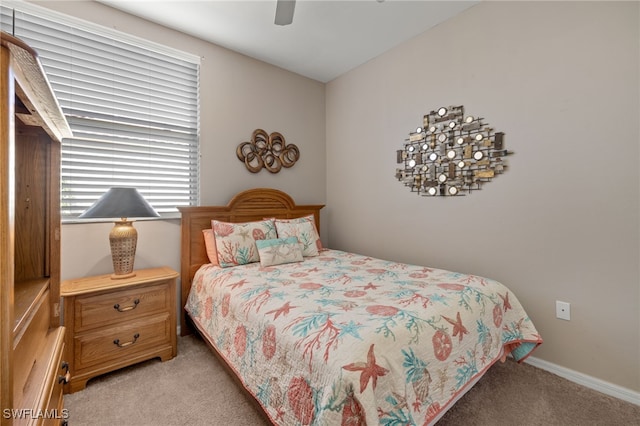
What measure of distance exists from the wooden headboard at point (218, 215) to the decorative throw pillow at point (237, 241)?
171 millimetres

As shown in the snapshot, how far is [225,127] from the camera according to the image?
9.48 ft

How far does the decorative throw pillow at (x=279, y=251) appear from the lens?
2.41m

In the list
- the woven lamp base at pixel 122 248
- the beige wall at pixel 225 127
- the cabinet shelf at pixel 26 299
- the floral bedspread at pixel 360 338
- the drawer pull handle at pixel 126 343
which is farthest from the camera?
the beige wall at pixel 225 127

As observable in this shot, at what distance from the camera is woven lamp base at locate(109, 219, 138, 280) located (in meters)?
2.05

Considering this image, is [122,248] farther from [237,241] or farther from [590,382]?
[590,382]

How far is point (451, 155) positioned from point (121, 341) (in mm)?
2931

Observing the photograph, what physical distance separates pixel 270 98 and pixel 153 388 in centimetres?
287

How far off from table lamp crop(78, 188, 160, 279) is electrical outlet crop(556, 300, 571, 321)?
9.64 ft

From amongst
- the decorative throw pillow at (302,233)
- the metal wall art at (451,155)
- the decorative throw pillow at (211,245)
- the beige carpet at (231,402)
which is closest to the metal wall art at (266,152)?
the decorative throw pillow at (302,233)

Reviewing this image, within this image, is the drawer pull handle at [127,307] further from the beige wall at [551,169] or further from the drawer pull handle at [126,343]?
the beige wall at [551,169]

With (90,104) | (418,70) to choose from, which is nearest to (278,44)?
(418,70)

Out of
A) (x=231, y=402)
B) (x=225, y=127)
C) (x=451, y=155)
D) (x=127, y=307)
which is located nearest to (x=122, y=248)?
(x=127, y=307)

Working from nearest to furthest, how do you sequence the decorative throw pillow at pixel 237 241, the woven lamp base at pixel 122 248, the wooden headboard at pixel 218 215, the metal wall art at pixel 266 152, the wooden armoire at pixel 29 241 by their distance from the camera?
the wooden armoire at pixel 29 241
the woven lamp base at pixel 122 248
the decorative throw pillow at pixel 237 241
the wooden headboard at pixel 218 215
the metal wall art at pixel 266 152

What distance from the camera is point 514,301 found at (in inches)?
72.4
